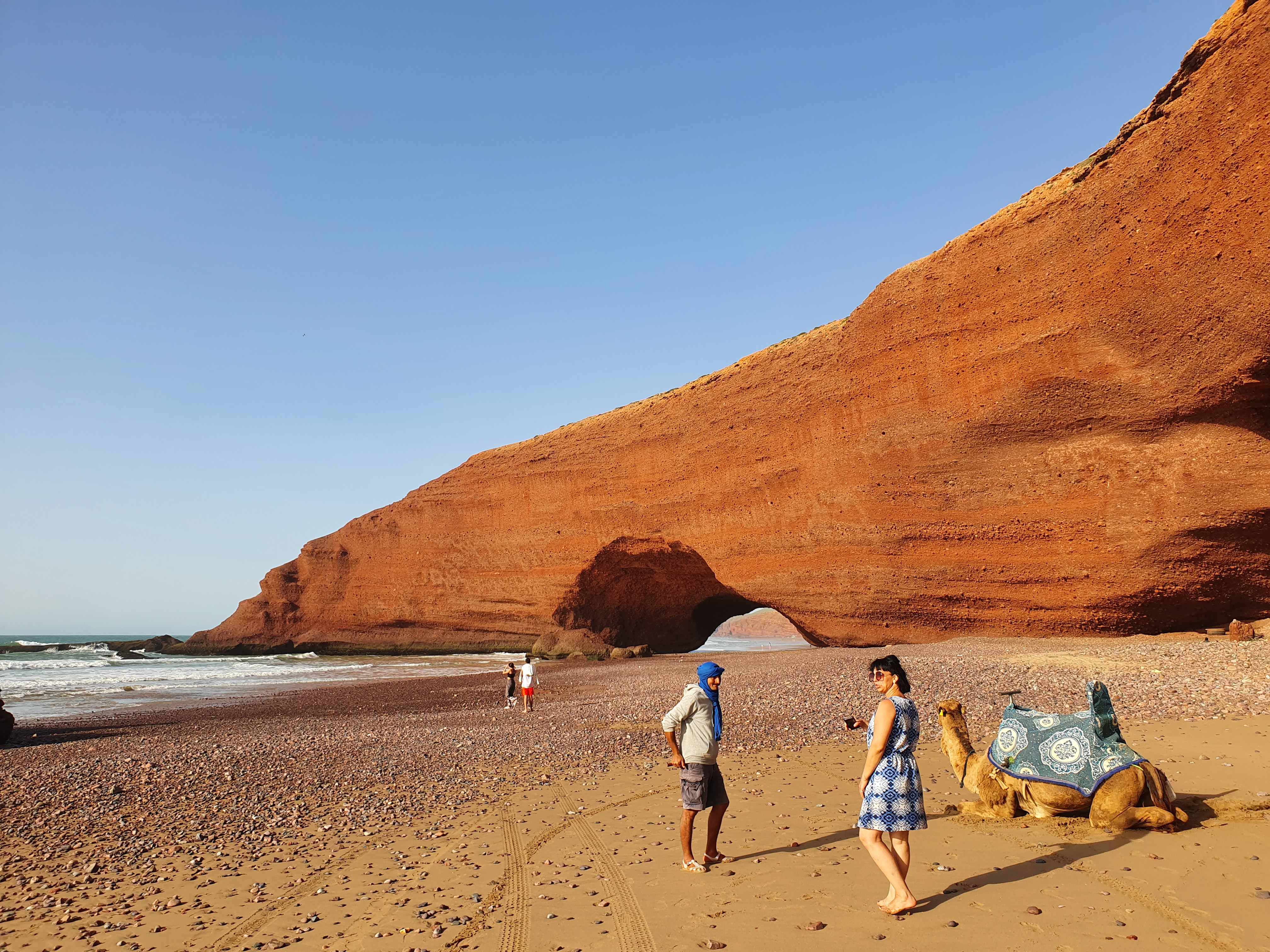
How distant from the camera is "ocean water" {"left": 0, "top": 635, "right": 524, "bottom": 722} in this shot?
805 inches

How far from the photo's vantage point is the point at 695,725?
5.20 metres

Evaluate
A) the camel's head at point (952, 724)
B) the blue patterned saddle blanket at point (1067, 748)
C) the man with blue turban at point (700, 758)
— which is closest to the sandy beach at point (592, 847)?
the man with blue turban at point (700, 758)

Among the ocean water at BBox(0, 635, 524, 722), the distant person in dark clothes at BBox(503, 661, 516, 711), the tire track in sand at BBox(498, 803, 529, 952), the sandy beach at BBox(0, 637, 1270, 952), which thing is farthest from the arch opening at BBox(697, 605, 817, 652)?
the tire track in sand at BBox(498, 803, 529, 952)

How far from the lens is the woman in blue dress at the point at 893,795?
4.07 meters

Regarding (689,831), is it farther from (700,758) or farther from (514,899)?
(514,899)

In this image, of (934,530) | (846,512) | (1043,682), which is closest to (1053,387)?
(934,530)

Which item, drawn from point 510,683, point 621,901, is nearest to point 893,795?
point 621,901

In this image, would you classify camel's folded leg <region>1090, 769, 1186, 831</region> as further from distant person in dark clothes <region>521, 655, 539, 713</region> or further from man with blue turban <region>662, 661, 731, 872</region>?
distant person in dark clothes <region>521, 655, 539, 713</region>

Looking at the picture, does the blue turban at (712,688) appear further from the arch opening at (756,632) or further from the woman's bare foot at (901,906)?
the arch opening at (756,632)

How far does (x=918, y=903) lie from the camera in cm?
416

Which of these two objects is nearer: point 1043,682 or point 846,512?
point 1043,682

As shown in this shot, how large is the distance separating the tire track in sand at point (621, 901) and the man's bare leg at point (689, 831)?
439mm

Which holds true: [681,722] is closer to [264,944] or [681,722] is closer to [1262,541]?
[264,944]

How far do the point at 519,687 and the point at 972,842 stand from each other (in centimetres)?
1508
